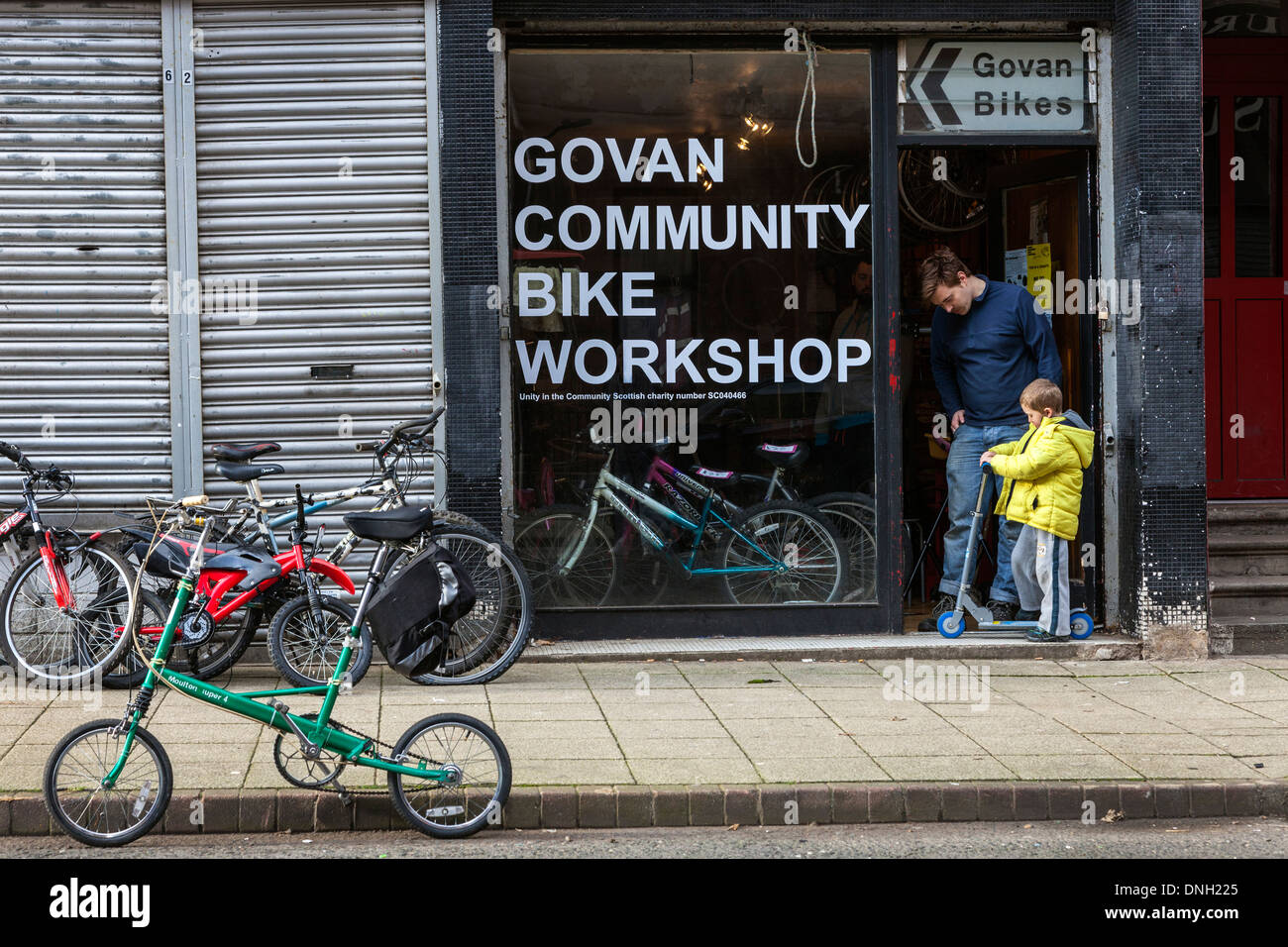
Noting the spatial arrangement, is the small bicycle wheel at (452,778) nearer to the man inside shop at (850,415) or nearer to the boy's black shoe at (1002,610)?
the man inside shop at (850,415)

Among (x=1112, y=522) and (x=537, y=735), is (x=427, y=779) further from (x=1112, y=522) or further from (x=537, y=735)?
(x=1112, y=522)

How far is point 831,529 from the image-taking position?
940 centimetres

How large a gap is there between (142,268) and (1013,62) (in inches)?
224

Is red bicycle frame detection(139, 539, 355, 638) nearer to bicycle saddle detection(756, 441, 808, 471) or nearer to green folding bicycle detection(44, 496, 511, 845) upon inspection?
green folding bicycle detection(44, 496, 511, 845)

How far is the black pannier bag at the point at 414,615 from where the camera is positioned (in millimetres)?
5512

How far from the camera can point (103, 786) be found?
5344mm

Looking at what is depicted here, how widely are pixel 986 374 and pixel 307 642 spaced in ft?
15.4

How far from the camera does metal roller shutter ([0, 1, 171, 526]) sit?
28.7ft

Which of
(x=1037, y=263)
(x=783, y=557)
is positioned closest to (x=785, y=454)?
(x=783, y=557)

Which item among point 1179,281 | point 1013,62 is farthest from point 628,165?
point 1179,281

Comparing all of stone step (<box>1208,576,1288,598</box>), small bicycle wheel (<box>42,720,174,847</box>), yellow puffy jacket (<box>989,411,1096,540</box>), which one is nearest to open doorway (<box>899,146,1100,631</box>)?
yellow puffy jacket (<box>989,411,1096,540</box>)

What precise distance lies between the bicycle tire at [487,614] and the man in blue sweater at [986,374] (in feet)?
9.39

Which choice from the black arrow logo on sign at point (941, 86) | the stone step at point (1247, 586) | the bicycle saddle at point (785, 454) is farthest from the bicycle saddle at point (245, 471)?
the stone step at point (1247, 586)

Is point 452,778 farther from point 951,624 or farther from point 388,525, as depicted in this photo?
point 951,624
